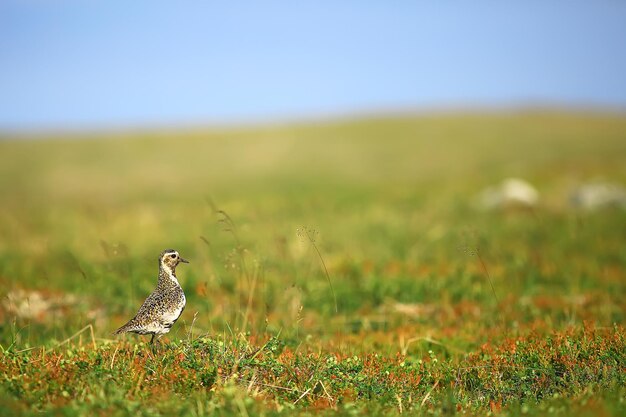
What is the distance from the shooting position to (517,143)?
5244cm

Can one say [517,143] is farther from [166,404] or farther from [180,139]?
[166,404]

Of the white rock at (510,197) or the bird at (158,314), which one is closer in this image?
the bird at (158,314)

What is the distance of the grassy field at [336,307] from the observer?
5.52 meters

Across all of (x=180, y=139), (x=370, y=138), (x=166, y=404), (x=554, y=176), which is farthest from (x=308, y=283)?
(x=180, y=139)

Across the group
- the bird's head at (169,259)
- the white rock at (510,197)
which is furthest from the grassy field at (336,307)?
the bird's head at (169,259)

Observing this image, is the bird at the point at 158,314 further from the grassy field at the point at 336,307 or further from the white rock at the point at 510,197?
the white rock at the point at 510,197

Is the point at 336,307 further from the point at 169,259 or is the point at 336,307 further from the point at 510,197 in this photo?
the point at 510,197

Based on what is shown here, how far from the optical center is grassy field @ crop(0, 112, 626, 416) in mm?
5520

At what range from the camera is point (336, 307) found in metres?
6.52

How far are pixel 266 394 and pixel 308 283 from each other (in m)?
5.56

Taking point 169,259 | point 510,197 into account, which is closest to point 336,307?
point 169,259

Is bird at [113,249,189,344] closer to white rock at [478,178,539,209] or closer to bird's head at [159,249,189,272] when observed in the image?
bird's head at [159,249,189,272]

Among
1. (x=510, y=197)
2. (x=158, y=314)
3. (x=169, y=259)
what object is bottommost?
(x=510, y=197)

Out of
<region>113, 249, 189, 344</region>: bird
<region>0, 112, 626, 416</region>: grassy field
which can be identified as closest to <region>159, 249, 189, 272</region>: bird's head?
<region>113, 249, 189, 344</region>: bird
